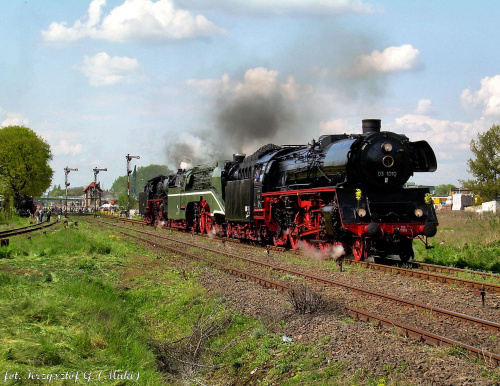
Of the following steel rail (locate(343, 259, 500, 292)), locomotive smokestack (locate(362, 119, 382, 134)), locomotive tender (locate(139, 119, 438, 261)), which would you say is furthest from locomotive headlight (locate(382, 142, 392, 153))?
steel rail (locate(343, 259, 500, 292))

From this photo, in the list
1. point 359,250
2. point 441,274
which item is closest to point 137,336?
point 441,274

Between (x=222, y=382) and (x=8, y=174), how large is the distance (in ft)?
197

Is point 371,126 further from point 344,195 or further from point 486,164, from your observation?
point 486,164

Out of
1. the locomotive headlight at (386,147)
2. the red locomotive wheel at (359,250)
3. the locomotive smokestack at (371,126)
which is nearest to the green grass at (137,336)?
the red locomotive wheel at (359,250)

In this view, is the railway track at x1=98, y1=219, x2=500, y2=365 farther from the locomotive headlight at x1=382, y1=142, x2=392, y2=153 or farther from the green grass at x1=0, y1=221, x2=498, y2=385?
the locomotive headlight at x1=382, y1=142, x2=392, y2=153

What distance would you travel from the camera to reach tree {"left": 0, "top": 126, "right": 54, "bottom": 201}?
193 ft

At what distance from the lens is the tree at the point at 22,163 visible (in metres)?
58.7

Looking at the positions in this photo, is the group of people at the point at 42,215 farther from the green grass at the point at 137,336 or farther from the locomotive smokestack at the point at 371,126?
the locomotive smokestack at the point at 371,126

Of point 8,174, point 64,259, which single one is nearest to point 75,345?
point 64,259

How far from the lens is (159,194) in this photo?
39.1 meters

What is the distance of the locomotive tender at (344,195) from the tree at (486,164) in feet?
97.5

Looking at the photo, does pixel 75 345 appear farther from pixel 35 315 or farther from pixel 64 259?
pixel 64 259

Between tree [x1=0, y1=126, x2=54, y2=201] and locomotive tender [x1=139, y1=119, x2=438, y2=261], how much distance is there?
4736 centimetres

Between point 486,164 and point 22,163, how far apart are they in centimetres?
5151
